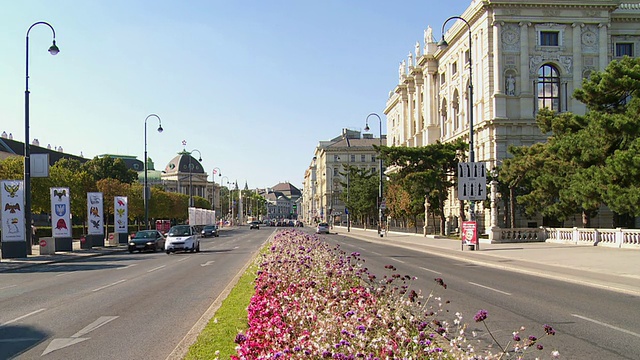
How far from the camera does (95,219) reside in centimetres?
4425

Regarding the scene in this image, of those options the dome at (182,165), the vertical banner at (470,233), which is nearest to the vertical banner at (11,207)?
the vertical banner at (470,233)

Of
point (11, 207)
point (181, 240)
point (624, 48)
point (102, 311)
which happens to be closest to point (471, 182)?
point (181, 240)

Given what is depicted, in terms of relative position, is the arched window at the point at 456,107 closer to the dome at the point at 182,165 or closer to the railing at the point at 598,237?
the railing at the point at 598,237

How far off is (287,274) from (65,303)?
637 cm

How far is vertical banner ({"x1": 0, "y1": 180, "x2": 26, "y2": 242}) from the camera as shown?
31922 mm

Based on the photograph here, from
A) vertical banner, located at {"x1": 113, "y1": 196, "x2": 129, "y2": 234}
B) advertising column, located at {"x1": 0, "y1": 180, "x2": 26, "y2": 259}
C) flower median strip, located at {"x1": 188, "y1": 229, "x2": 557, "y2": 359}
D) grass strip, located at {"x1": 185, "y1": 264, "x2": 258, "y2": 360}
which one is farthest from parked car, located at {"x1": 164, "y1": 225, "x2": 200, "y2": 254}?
flower median strip, located at {"x1": 188, "y1": 229, "x2": 557, "y2": 359}

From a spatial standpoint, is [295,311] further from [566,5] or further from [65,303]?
[566,5]

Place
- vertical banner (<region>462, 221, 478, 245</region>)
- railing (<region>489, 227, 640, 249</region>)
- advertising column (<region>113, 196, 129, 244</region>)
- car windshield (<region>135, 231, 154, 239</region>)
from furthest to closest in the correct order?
advertising column (<region>113, 196, 129, 244</region>)
car windshield (<region>135, 231, 154, 239</region>)
vertical banner (<region>462, 221, 478, 245</region>)
railing (<region>489, 227, 640, 249</region>)

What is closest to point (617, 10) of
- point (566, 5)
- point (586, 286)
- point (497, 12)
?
point (566, 5)

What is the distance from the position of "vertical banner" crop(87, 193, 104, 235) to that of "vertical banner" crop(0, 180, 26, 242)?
10.5 meters

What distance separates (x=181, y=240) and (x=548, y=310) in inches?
1144

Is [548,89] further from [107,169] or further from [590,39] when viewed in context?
[107,169]

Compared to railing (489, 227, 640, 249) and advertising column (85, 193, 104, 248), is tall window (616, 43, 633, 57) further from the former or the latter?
advertising column (85, 193, 104, 248)

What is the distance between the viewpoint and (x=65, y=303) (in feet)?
50.3
